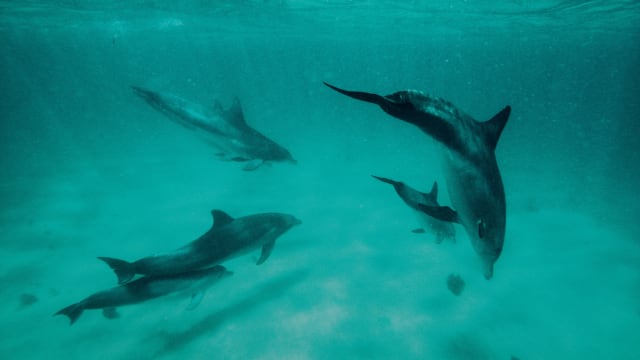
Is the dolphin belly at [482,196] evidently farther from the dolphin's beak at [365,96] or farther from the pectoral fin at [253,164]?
the pectoral fin at [253,164]

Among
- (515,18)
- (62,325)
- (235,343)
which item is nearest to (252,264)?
(235,343)

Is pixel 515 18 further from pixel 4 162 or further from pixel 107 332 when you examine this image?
pixel 4 162

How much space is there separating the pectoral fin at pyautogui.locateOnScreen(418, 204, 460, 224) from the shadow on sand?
25.5 feet

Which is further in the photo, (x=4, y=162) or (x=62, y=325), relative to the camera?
(x=4, y=162)

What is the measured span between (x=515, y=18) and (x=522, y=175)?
41.9 ft

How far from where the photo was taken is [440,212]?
2.80m

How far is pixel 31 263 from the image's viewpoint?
13.0m

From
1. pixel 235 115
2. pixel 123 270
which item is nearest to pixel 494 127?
pixel 123 270

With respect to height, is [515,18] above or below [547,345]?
above

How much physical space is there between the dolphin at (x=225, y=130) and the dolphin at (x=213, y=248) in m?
1.35

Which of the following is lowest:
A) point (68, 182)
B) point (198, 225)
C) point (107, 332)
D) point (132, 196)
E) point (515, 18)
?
point (68, 182)

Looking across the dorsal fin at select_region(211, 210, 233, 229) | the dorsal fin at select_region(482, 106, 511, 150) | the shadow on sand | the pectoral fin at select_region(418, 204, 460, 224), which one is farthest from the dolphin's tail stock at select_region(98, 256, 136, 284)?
the dorsal fin at select_region(482, 106, 511, 150)

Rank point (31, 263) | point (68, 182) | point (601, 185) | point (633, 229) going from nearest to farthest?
point (31, 263)
point (633, 229)
point (68, 182)
point (601, 185)

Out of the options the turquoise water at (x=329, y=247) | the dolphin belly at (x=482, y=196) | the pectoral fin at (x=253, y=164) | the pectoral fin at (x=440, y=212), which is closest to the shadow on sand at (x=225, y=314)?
the turquoise water at (x=329, y=247)
